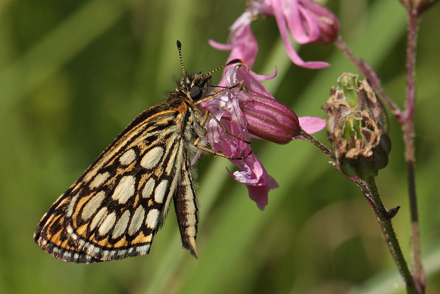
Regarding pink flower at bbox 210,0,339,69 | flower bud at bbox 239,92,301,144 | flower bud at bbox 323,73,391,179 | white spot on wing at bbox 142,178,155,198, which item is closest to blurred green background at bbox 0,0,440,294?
pink flower at bbox 210,0,339,69

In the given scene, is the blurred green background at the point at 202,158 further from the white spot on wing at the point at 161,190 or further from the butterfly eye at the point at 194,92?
the butterfly eye at the point at 194,92

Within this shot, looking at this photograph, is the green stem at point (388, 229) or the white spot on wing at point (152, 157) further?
the white spot on wing at point (152, 157)

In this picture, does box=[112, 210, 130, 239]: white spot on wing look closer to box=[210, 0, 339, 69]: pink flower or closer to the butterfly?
the butterfly

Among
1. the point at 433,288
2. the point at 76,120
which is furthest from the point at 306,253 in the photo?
the point at 76,120

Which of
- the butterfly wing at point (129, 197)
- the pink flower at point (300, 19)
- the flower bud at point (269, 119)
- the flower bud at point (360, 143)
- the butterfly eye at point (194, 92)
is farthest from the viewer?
the pink flower at point (300, 19)

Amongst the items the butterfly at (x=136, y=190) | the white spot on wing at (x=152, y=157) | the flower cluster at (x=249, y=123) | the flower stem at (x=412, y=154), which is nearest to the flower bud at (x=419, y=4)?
the flower stem at (x=412, y=154)

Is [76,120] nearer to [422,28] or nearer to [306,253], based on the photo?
[306,253]
